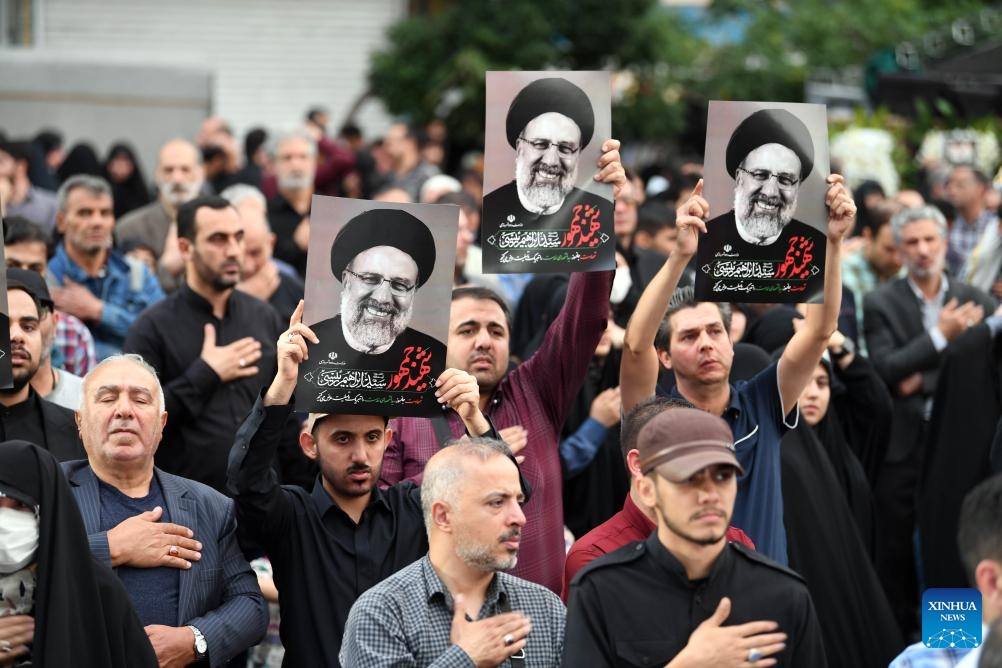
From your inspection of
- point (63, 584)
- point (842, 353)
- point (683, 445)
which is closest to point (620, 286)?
point (842, 353)

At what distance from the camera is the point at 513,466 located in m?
4.87

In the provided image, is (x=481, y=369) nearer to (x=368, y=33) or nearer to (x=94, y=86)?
(x=94, y=86)

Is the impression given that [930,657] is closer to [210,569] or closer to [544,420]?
[544,420]

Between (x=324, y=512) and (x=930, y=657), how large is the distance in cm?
216

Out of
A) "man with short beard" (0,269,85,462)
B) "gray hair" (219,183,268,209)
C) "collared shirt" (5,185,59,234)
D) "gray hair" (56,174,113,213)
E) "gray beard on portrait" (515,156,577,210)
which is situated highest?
"collared shirt" (5,185,59,234)

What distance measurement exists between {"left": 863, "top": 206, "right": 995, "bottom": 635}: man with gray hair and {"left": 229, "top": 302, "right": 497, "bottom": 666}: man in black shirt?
14.2 feet

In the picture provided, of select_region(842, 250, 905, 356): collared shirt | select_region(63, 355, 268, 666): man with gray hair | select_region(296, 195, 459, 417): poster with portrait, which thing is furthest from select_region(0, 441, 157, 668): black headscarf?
select_region(842, 250, 905, 356): collared shirt

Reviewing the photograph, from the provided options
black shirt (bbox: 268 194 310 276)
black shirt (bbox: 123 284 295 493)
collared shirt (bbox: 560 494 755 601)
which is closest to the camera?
collared shirt (bbox: 560 494 755 601)

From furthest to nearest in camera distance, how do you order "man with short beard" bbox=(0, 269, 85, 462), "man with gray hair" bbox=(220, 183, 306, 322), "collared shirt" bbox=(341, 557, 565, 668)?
"man with gray hair" bbox=(220, 183, 306, 322), "man with short beard" bbox=(0, 269, 85, 462), "collared shirt" bbox=(341, 557, 565, 668)

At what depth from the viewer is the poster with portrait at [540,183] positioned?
5.75m

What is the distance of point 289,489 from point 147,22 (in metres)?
20.6

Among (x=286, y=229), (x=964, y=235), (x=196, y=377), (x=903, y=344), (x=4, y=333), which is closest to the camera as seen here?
(x=4, y=333)

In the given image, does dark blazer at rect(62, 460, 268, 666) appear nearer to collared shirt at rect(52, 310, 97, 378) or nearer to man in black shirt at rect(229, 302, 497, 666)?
man in black shirt at rect(229, 302, 497, 666)

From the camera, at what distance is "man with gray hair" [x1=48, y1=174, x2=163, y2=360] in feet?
26.9
